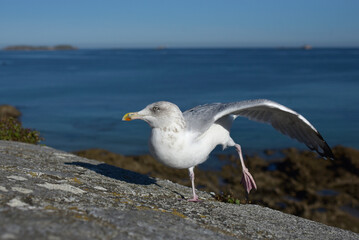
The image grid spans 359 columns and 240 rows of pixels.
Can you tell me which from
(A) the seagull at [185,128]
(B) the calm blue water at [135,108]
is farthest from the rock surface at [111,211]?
(B) the calm blue water at [135,108]

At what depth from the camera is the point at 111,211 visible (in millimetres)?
4117

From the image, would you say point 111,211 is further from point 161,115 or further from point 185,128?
point 185,128

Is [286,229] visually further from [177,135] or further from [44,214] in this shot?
[44,214]

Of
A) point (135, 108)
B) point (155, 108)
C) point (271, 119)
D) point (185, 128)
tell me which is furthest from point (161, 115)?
point (135, 108)

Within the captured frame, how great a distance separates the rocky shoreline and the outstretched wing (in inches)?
232

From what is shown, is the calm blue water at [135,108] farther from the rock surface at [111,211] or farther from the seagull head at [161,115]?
the seagull head at [161,115]

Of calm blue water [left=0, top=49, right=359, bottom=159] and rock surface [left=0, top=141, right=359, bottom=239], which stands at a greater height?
rock surface [left=0, top=141, right=359, bottom=239]

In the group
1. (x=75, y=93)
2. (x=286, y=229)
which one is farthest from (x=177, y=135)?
(x=75, y=93)

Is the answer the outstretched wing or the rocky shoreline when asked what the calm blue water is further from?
the outstretched wing

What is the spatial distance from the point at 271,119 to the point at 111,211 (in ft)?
11.9

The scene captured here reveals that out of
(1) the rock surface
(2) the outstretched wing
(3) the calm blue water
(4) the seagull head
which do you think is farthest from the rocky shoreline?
(4) the seagull head

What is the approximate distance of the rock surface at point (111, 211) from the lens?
3.46 meters

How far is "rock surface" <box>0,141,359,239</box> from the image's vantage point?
3.46 m

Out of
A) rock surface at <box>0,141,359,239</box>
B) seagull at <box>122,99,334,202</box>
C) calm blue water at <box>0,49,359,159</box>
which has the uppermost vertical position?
seagull at <box>122,99,334,202</box>
